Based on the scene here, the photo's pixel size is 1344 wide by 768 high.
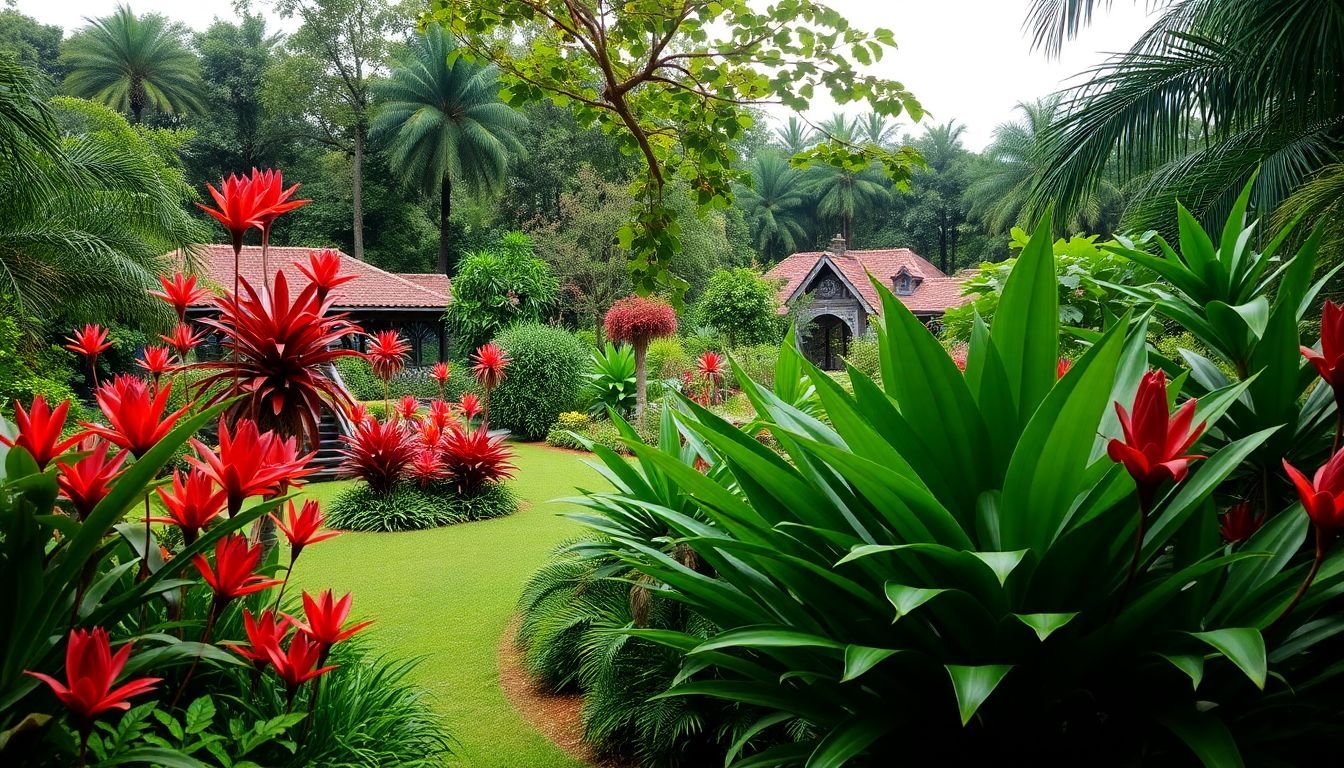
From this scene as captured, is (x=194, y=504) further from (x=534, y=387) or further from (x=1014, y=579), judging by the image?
(x=534, y=387)

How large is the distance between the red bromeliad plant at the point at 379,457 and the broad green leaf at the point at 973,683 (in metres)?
8.22

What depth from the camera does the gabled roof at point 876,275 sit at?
93.0 ft

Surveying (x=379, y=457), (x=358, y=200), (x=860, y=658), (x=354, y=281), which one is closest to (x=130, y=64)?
(x=358, y=200)

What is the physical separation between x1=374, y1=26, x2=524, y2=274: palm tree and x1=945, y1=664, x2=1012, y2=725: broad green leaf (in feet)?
101

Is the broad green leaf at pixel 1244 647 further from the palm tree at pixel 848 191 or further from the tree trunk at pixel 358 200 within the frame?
the palm tree at pixel 848 191

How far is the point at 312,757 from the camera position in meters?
2.23

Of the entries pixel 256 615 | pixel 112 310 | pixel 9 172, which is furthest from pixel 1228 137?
pixel 112 310

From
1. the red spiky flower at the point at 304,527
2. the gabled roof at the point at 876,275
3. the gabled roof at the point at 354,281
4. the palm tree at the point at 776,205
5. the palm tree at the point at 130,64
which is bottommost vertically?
the red spiky flower at the point at 304,527

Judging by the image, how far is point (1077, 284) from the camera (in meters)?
4.43

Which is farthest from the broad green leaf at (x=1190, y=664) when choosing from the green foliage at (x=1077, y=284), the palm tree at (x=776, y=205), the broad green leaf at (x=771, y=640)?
the palm tree at (x=776, y=205)

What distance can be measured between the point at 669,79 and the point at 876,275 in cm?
2910

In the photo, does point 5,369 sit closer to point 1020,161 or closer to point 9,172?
point 9,172

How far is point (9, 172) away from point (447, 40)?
24.2 m

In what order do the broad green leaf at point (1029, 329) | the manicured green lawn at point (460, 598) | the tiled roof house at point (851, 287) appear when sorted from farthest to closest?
the tiled roof house at point (851, 287), the manicured green lawn at point (460, 598), the broad green leaf at point (1029, 329)
